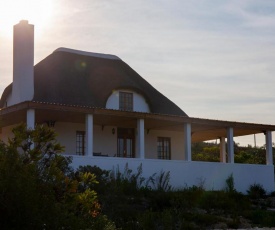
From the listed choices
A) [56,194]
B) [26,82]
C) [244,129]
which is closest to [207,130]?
[244,129]

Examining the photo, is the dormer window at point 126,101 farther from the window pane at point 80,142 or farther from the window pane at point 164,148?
the window pane at point 164,148

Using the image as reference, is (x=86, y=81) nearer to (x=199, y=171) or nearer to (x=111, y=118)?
(x=111, y=118)

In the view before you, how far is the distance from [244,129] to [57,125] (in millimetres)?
8755

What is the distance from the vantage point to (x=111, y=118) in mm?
23625

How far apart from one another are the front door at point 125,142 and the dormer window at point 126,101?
3.25 ft

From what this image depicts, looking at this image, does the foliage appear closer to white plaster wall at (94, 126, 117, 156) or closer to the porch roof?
the porch roof

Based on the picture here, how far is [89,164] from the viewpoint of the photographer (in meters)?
21.0

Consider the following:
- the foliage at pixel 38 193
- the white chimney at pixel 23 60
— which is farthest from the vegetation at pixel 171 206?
the white chimney at pixel 23 60

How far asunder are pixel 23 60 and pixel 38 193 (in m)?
17.7

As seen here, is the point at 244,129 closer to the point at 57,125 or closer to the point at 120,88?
the point at 120,88

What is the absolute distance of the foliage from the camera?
251 inches

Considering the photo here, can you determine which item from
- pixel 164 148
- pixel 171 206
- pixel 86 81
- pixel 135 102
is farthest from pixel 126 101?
pixel 171 206

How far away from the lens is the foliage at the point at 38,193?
638cm

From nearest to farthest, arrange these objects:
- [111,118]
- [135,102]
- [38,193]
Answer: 1. [38,193]
2. [111,118]
3. [135,102]
